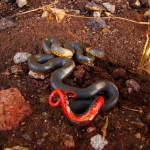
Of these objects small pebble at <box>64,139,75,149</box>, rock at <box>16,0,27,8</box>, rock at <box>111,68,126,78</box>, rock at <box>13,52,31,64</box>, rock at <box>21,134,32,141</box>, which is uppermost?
rock at <box>16,0,27,8</box>

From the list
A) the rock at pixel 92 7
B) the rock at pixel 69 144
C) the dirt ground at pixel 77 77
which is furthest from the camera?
the rock at pixel 92 7

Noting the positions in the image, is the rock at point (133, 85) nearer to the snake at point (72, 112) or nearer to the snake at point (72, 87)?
the snake at point (72, 87)

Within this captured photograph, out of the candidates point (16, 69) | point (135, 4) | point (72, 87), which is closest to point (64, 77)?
point (72, 87)

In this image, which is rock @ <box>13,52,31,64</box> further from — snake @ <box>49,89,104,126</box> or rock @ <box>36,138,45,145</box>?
rock @ <box>36,138,45,145</box>

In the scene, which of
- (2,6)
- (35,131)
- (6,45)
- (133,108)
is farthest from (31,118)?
(2,6)

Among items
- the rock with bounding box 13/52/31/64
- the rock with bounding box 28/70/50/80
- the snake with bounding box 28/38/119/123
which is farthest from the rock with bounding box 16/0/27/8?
the rock with bounding box 28/70/50/80

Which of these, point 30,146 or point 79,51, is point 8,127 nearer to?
point 30,146

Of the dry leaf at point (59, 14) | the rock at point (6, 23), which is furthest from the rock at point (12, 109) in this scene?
the dry leaf at point (59, 14)
